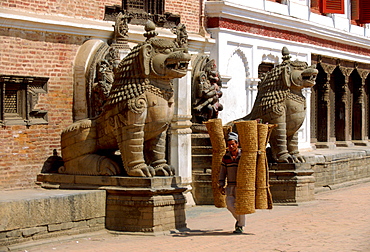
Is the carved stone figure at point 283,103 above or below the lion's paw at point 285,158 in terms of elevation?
above

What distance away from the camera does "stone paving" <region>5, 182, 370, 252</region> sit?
9.52 metres

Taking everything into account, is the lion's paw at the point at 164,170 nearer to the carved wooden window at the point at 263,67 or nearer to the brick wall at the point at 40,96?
the brick wall at the point at 40,96

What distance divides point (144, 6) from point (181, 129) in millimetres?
3979

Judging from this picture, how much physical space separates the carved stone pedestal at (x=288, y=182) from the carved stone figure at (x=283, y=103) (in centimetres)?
15

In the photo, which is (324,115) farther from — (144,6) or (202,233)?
(202,233)

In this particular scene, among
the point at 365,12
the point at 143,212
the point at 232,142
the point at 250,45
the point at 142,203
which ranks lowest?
the point at 143,212

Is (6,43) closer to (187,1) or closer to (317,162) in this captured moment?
(187,1)

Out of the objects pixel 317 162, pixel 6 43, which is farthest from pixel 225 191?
pixel 317 162

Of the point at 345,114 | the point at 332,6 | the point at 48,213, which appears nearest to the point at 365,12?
the point at 332,6

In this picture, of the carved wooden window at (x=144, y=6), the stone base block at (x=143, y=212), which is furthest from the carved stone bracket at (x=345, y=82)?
the stone base block at (x=143, y=212)

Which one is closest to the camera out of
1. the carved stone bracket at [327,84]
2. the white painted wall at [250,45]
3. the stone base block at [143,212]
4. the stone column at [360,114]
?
the stone base block at [143,212]

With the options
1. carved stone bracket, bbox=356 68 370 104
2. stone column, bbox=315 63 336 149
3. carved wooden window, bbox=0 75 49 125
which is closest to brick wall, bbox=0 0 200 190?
carved wooden window, bbox=0 75 49 125

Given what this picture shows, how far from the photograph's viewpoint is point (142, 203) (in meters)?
10.2

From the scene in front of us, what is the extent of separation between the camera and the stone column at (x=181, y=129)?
500 inches
